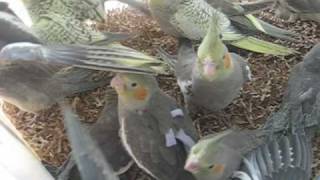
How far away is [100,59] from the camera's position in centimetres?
156

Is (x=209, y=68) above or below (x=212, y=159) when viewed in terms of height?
above

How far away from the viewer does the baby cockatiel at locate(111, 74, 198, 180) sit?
1.55 metres

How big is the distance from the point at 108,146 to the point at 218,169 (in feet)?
0.92

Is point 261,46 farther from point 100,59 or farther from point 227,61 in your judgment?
point 100,59

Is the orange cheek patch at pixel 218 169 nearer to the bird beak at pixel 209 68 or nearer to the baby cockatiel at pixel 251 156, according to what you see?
the baby cockatiel at pixel 251 156

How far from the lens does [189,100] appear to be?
180 cm

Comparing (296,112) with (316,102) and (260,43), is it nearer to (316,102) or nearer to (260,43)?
(316,102)

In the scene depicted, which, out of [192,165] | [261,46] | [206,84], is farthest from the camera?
[261,46]

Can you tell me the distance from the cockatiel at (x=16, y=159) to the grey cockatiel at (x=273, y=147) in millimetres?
372

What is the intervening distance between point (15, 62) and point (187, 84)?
0.46 metres

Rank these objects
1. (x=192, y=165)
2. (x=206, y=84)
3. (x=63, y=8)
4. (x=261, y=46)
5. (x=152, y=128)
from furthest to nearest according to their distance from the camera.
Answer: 1. (x=261, y=46)
2. (x=63, y=8)
3. (x=206, y=84)
4. (x=152, y=128)
5. (x=192, y=165)

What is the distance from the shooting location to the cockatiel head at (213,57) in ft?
5.31

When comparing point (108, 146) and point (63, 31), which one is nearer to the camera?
point (108, 146)

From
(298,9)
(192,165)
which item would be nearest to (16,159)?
(192,165)
